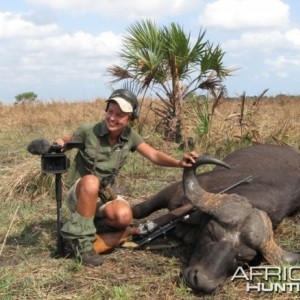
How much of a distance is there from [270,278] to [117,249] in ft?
4.47

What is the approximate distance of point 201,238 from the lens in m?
3.71

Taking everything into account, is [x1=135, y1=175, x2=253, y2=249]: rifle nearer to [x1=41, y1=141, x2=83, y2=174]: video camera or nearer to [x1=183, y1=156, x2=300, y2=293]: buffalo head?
[x1=183, y1=156, x2=300, y2=293]: buffalo head

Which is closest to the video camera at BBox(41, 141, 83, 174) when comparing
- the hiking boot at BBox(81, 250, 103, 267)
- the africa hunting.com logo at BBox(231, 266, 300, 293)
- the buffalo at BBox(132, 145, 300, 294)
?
the hiking boot at BBox(81, 250, 103, 267)

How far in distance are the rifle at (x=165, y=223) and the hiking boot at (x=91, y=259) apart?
0.50 meters

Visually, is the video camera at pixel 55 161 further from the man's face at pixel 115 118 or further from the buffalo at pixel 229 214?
the buffalo at pixel 229 214

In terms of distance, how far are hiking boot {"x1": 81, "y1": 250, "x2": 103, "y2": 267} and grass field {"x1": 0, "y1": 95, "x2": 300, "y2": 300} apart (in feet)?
0.23

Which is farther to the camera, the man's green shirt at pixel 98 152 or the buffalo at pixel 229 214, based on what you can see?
the man's green shirt at pixel 98 152

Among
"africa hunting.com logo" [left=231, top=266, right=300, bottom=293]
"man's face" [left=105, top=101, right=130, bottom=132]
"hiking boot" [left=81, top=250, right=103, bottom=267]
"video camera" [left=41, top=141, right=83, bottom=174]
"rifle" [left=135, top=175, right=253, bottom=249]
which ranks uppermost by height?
"man's face" [left=105, top=101, right=130, bottom=132]

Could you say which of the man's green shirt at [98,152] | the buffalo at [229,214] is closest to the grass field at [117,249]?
the buffalo at [229,214]

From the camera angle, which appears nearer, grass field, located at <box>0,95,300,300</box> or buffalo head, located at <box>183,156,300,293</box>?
buffalo head, located at <box>183,156,300,293</box>

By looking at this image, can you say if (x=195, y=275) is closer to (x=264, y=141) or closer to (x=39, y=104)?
Answer: (x=264, y=141)

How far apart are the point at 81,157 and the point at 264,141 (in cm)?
501

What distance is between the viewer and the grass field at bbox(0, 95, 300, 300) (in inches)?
140

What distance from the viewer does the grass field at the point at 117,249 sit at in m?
3.55
